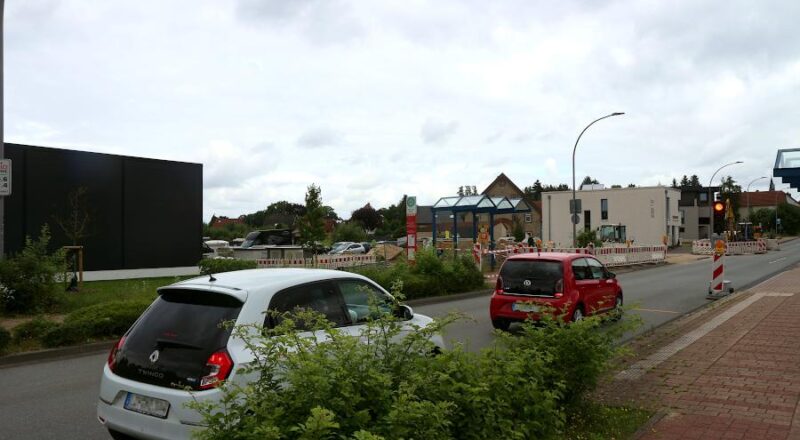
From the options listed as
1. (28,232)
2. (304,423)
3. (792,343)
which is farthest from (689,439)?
(28,232)

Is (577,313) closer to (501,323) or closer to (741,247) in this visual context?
(501,323)

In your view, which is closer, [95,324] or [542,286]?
[95,324]

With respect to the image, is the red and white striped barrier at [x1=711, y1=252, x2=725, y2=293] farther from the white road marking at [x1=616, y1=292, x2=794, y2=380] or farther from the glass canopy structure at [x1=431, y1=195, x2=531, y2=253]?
the glass canopy structure at [x1=431, y1=195, x2=531, y2=253]

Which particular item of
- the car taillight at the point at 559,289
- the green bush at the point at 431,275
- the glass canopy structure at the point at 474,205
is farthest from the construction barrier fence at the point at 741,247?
the car taillight at the point at 559,289

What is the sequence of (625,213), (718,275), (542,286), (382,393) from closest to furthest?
(382,393) → (542,286) → (718,275) → (625,213)

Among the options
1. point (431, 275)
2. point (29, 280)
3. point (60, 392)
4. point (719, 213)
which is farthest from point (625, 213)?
point (60, 392)

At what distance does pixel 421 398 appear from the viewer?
349 centimetres

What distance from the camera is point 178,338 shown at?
4.46 m

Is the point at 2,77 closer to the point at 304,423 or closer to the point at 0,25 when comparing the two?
the point at 0,25

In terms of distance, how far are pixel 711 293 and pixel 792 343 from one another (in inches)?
354

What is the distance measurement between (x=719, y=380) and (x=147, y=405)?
6.16m

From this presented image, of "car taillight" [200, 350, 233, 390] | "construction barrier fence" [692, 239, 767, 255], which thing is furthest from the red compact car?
"construction barrier fence" [692, 239, 767, 255]

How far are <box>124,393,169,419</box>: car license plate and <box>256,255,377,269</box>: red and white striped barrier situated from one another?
1629 cm

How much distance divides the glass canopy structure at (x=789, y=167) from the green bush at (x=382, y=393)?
10.8m
